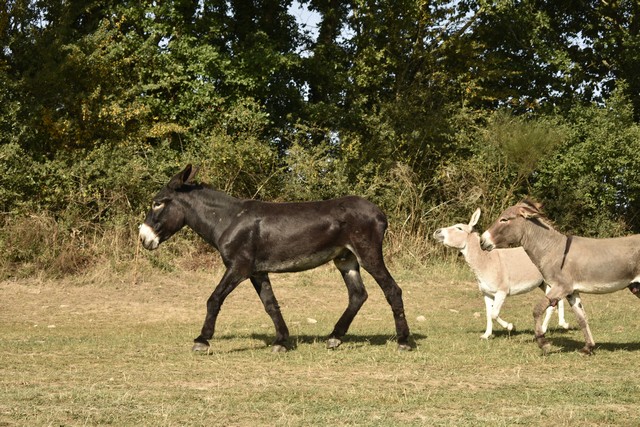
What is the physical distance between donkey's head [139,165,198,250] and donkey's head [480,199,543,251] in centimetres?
426

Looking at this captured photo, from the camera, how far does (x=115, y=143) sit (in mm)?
23938

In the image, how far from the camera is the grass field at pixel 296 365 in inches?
322

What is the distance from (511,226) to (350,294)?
2.39 m

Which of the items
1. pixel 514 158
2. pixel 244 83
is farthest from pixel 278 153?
pixel 514 158

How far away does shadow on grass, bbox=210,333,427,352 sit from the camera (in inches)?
499

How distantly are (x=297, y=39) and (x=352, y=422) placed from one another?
2292 cm

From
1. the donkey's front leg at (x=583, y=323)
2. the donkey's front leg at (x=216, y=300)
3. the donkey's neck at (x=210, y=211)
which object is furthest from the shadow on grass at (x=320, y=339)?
Answer: the donkey's front leg at (x=583, y=323)

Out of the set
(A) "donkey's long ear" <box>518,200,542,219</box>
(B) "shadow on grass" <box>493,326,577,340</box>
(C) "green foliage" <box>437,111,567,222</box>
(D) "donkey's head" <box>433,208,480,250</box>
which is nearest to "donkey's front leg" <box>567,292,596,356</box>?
(A) "donkey's long ear" <box>518,200,542,219</box>

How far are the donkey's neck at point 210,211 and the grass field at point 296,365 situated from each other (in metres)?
1.63

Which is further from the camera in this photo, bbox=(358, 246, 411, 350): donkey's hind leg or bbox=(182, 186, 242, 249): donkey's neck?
bbox=(182, 186, 242, 249): donkey's neck

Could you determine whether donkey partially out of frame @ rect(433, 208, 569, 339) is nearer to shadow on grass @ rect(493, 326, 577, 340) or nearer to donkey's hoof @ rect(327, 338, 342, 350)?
shadow on grass @ rect(493, 326, 577, 340)

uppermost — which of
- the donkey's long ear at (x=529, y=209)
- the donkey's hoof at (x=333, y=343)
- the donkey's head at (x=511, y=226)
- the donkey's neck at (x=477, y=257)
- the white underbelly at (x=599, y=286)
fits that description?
the donkey's long ear at (x=529, y=209)

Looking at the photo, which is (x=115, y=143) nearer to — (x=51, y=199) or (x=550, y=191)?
(x=51, y=199)

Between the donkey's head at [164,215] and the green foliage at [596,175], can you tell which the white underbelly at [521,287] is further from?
the green foliage at [596,175]
